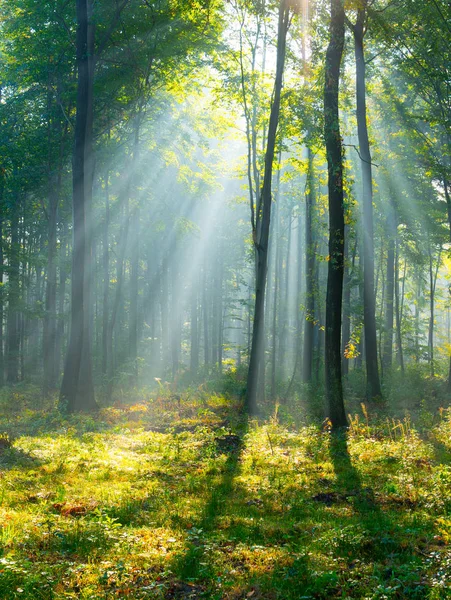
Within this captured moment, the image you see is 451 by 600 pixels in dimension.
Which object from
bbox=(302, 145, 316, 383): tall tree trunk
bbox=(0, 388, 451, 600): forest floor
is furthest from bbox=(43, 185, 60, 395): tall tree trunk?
bbox=(0, 388, 451, 600): forest floor

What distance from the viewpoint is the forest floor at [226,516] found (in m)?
4.47

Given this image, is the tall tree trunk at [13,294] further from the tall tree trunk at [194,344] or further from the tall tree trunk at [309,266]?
the tall tree trunk at [309,266]

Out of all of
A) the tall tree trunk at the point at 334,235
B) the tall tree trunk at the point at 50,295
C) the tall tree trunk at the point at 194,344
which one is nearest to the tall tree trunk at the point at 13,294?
the tall tree trunk at the point at 50,295

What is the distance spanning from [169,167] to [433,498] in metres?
26.2

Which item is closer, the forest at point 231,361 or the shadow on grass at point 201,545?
the shadow on grass at point 201,545

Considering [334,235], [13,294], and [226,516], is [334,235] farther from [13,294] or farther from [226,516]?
[13,294]

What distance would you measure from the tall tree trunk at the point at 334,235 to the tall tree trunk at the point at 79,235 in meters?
7.84

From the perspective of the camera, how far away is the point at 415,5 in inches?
642

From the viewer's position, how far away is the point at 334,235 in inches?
493

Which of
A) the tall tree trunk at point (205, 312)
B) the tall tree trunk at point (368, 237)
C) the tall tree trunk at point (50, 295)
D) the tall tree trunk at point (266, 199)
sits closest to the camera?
the tall tree trunk at point (266, 199)

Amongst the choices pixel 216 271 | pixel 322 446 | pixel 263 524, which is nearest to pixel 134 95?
pixel 322 446

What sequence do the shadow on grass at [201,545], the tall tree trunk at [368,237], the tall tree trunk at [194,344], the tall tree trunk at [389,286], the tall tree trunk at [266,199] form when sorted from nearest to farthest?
1. the shadow on grass at [201,545]
2. the tall tree trunk at [266,199]
3. the tall tree trunk at [368,237]
4. the tall tree trunk at [389,286]
5. the tall tree trunk at [194,344]

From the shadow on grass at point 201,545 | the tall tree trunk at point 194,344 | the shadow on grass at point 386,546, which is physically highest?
the tall tree trunk at point 194,344

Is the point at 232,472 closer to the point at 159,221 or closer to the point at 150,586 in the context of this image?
the point at 150,586
